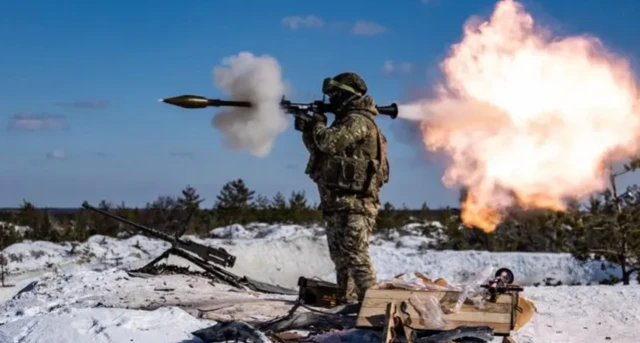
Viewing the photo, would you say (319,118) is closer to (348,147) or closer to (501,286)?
(348,147)

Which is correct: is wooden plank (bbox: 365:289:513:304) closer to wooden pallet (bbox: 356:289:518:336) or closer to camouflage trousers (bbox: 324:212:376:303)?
wooden pallet (bbox: 356:289:518:336)

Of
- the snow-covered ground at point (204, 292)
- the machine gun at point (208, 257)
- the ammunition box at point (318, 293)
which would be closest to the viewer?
the snow-covered ground at point (204, 292)

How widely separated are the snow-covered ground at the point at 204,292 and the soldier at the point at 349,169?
1.03 meters

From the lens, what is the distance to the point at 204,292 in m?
10.8

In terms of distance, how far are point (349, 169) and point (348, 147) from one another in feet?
0.75

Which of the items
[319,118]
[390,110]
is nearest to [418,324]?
[319,118]

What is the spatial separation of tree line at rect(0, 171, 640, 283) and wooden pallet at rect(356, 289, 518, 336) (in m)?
4.09

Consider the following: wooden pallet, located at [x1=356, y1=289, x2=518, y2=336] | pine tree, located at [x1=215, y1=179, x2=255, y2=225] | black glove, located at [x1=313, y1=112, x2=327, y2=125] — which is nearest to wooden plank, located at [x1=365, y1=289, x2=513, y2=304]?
wooden pallet, located at [x1=356, y1=289, x2=518, y2=336]

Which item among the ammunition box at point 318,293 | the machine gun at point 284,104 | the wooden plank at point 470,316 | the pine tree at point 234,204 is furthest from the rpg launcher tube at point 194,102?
the pine tree at point 234,204

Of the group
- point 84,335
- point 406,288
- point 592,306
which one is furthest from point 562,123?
point 84,335

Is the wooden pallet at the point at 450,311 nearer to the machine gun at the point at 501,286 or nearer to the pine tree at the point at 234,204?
the machine gun at the point at 501,286

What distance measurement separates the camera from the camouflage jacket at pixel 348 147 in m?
8.84

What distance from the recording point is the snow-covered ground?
→ 26.3 feet

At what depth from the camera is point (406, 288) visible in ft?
25.3
